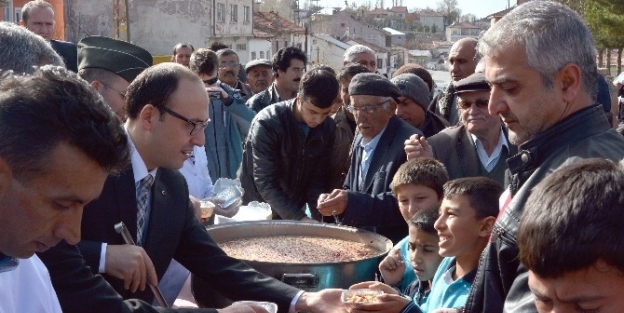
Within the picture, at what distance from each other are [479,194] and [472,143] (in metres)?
1.13

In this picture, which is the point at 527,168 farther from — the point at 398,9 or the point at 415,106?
the point at 398,9

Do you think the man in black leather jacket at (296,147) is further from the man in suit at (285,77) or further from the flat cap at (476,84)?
the man in suit at (285,77)

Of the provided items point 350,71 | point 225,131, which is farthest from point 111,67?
point 350,71

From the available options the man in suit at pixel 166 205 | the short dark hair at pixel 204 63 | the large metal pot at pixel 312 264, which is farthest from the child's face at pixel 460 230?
the short dark hair at pixel 204 63

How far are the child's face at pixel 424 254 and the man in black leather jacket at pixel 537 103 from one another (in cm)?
105

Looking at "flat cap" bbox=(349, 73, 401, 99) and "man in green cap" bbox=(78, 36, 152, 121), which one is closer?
"man in green cap" bbox=(78, 36, 152, 121)

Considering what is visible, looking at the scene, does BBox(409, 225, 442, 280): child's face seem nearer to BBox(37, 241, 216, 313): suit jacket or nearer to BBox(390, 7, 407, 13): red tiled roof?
BBox(37, 241, 216, 313): suit jacket

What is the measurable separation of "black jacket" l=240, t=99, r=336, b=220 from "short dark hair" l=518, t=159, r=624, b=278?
3.41m

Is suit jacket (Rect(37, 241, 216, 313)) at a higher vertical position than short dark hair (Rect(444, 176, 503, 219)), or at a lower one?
lower

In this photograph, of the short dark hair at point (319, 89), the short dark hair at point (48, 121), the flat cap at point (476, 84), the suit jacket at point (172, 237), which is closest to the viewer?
the short dark hair at point (48, 121)

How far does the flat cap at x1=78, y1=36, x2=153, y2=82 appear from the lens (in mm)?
4023

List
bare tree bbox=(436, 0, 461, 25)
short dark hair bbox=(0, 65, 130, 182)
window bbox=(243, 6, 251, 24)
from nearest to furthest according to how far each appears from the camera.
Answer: short dark hair bbox=(0, 65, 130, 182)
window bbox=(243, 6, 251, 24)
bare tree bbox=(436, 0, 461, 25)

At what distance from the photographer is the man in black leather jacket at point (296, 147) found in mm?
5102

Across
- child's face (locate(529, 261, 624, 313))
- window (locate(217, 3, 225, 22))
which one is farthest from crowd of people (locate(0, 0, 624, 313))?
window (locate(217, 3, 225, 22))
